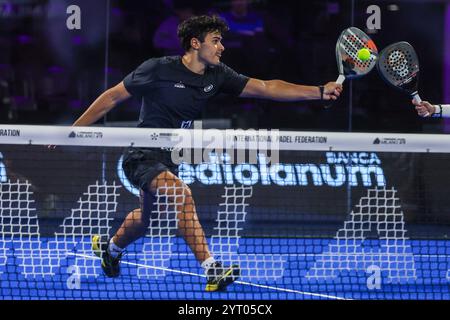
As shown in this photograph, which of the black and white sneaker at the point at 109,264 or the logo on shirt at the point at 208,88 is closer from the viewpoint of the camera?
the logo on shirt at the point at 208,88

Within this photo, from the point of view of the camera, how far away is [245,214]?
905cm

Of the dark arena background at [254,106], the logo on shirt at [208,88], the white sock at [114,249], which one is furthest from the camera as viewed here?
the dark arena background at [254,106]

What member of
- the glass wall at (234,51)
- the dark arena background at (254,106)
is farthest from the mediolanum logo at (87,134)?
the glass wall at (234,51)

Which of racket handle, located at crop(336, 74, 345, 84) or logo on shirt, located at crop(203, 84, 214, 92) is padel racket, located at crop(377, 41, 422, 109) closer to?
racket handle, located at crop(336, 74, 345, 84)

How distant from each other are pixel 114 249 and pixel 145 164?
0.70m

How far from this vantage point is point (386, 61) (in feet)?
20.7

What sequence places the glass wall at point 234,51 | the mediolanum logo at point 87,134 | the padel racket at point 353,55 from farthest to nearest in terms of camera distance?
the glass wall at point 234,51, the padel racket at point 353,55, the mediolanum logo at point 87,134

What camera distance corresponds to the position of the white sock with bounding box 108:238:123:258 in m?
6.51

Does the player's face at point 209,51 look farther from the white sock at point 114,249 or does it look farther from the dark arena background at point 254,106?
the dark arena background at point 254,106

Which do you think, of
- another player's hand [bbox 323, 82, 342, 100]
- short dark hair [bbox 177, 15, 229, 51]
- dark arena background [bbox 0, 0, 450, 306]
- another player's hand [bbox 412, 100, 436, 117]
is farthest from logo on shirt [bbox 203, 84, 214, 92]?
dark arena background [bbox 0, 0, 450, 306]

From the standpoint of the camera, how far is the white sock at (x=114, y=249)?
6508mm

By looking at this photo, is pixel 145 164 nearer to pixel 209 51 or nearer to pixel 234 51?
pixel 209 51

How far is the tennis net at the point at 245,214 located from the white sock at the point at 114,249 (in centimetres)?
21
